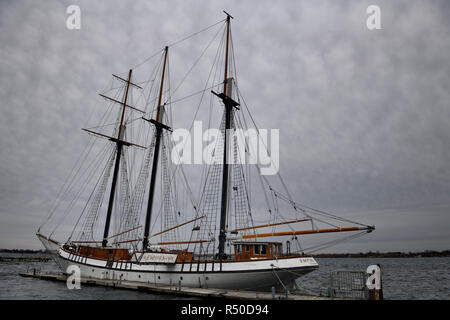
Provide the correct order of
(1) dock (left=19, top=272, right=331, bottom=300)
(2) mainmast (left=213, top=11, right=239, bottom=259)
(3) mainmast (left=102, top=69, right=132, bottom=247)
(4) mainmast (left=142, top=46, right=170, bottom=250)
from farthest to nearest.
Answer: (3) mainmast (left=102, top=69, right=132, bottom=247), (4) mainmast (left=142, top=46, right=170, bottom=250), (2) mainmast (left=213, top=11, right=239, bottom=259), (1) dock (left=19, top=272, right=331, bottom=300)

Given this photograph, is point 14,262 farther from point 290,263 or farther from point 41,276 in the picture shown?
point 290,263

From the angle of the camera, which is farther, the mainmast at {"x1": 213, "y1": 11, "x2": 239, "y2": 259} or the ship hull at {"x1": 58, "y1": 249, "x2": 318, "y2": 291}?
the mainmast at {"x1": 213, "y1": 11, "x2": 239, "y2": 259}

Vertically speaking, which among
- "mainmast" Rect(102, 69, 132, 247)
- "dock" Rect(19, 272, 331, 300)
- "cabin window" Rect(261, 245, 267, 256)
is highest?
"mainmast" Rect(102, 69, 132, 247)

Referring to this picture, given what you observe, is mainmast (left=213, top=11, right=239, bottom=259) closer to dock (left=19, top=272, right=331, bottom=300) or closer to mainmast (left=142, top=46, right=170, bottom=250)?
dock (left=19, top=272, right=331, bottom=300)

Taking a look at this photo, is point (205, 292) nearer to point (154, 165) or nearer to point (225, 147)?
point (225, 147)

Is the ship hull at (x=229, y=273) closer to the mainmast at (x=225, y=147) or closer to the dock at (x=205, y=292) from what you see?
the dock at (x=205, y=292)

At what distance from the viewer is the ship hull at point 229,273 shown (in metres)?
22.0

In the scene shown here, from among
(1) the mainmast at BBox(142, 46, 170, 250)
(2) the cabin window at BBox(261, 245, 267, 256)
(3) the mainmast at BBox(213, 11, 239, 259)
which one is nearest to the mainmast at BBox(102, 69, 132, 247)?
(1) the mainmast at BBox(142, 46, 170, 250)

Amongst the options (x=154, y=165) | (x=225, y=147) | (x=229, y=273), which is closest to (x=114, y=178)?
(x=154, y=165)

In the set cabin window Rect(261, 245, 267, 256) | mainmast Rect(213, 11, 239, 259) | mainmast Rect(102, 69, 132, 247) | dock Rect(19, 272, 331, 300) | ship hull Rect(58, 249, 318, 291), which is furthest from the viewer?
mainmast Rect(102, 69, 132, 247)

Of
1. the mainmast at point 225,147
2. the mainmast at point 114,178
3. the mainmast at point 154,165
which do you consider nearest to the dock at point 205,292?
the mainmast at point 225,147

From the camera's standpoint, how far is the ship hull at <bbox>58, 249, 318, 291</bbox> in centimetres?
2198

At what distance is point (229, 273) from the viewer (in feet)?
75.0
